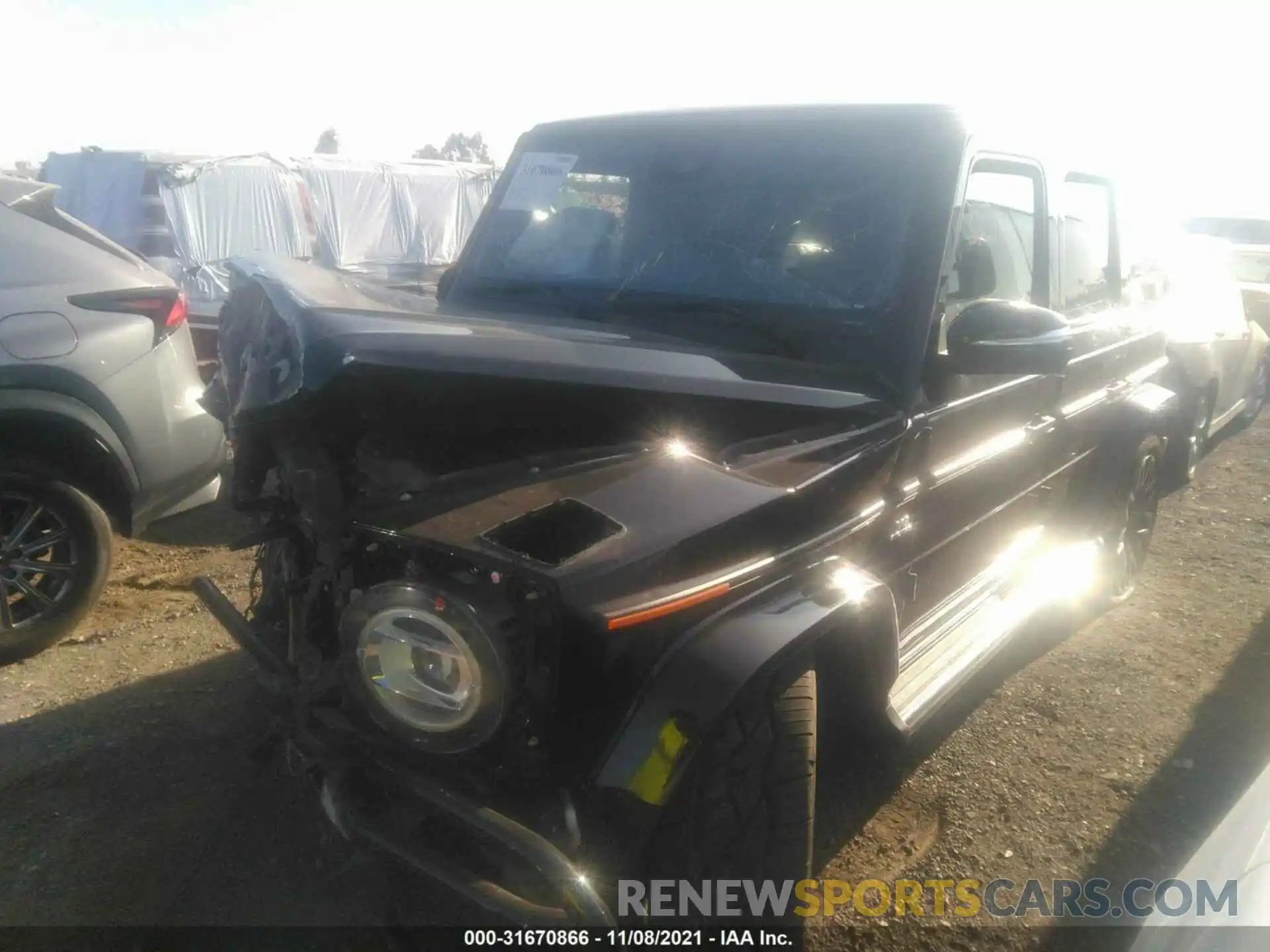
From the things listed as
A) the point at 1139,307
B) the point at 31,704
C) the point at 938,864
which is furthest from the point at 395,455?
the point at 1139,307

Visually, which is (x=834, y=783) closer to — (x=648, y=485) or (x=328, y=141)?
(x=648, y=485)

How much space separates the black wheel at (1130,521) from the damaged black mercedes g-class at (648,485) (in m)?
1.11

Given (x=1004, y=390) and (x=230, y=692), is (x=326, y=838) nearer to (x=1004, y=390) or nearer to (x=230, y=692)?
(x=230, y=692)

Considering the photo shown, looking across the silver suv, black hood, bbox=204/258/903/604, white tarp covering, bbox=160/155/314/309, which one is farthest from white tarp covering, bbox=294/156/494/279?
black hood, bbox=204/258/903/604

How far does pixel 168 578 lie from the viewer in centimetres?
467

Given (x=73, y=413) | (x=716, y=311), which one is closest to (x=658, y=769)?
(x=716, y=311)

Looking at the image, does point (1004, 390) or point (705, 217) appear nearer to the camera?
point (705, 217)

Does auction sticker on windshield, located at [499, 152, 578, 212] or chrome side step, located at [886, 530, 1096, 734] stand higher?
auction sticker on windshield, located at [499, 152, 578, 212]

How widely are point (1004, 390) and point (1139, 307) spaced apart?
6.13 feet

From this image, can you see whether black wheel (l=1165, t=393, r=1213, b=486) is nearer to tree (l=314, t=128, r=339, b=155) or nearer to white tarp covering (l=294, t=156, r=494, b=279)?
white tarp covering (l=294, t=156, r=494, b=279)

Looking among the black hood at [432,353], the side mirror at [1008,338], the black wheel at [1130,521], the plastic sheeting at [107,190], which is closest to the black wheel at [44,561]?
the black hood at [432,353]

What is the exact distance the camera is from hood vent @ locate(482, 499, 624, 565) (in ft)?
5.90

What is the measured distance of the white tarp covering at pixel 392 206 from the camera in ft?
45.6

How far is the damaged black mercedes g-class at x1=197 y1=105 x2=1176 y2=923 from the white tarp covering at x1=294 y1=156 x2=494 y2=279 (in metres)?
10.9
